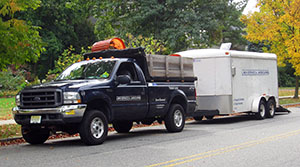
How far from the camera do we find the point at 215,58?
16.1 meters

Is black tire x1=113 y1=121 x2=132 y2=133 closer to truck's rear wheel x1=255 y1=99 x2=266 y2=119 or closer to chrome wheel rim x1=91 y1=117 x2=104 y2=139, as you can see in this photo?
chrome wheel rim x1=91 y1=117 x2=104 y2=139

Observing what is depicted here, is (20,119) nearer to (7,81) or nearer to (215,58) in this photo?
(215,58)

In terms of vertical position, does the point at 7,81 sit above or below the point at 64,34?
below

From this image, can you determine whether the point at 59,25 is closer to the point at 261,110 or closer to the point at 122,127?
the point at 261,110

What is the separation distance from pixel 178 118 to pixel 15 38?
17.3 ft

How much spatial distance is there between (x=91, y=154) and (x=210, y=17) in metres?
21.4

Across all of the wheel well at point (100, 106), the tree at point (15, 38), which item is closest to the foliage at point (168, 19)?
the tree at point (15, 38)

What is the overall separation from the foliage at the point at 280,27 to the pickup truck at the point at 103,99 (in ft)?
50.9

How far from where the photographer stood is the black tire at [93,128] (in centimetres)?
1026

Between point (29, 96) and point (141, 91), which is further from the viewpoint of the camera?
point (141, 91)

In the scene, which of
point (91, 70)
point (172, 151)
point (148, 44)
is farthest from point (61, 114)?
point (148, 44)

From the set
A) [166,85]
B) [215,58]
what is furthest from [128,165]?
[215,58]

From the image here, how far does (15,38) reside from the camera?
11711 millimetres

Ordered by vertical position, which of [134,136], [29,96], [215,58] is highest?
[215,58]
